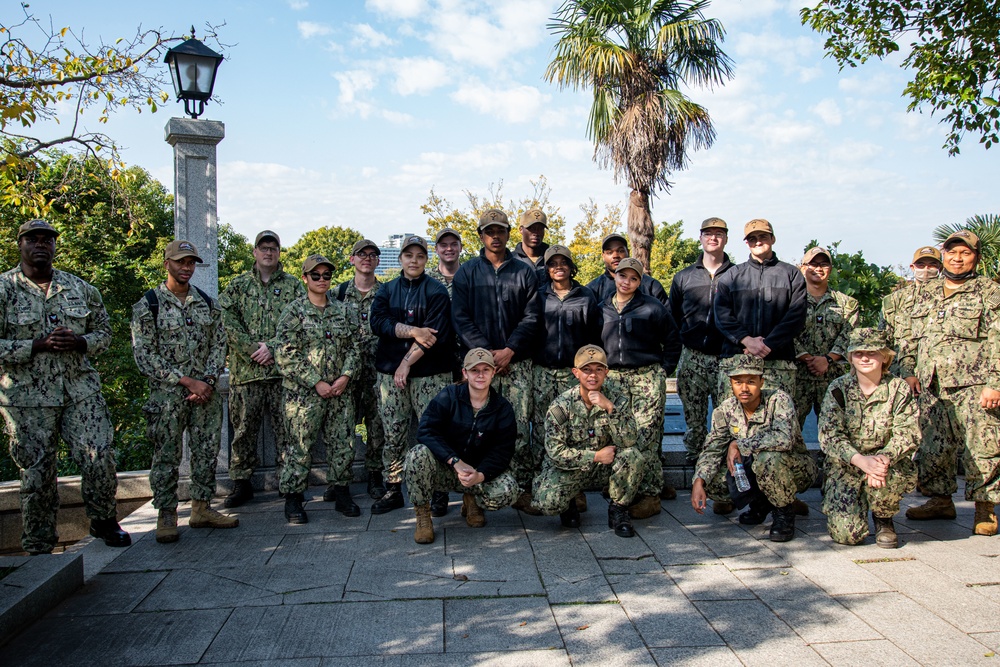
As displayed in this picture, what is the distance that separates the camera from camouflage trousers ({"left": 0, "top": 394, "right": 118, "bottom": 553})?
471 centimetres

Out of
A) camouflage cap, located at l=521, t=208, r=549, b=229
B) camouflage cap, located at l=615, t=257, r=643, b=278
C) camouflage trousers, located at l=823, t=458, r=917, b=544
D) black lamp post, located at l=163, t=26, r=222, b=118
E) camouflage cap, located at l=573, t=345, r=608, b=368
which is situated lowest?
camouflage trousers, located at l=823, t=458, r=917, b=544

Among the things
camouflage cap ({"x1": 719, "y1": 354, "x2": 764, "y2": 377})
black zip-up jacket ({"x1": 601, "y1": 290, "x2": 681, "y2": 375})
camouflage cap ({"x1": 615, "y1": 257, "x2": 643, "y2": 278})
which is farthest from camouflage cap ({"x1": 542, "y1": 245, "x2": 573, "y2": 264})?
camouflage cap ({"x1": 719, "y1": 354, "x2": 764, "y2": 377})

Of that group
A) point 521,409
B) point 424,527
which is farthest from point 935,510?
point 424,527

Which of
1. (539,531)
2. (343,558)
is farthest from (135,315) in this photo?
(539,531)

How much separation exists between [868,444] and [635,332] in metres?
1.75

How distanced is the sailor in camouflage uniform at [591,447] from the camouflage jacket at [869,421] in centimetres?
129

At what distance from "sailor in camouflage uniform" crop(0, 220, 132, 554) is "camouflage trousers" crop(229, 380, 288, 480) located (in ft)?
3.73

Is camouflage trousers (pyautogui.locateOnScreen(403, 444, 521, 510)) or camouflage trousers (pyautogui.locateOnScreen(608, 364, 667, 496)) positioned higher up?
camouflage trousers (pyautogui.locateOnScreen(608, 364, 667, 496))

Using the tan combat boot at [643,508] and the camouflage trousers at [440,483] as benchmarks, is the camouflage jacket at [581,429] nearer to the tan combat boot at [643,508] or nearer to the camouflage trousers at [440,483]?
the camouflage trousers at [440,483]

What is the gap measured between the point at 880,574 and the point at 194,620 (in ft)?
12.5

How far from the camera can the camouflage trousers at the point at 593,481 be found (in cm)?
505

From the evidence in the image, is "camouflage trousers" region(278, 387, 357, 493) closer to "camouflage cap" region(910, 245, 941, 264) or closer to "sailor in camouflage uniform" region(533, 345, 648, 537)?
"sailor in camouflage uniform" region(533, 345, 648, 537)

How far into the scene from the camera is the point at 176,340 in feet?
17.0

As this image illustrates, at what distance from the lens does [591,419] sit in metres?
5.12
